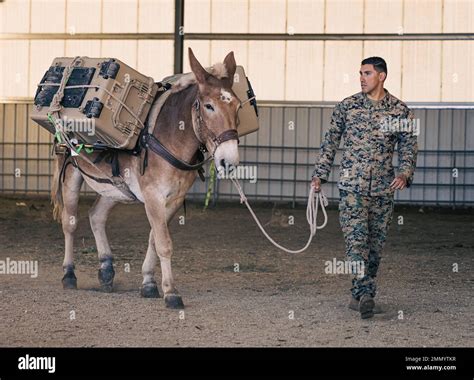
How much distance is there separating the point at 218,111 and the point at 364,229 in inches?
63.9

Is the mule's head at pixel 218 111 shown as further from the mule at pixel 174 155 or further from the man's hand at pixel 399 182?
the man's hand at pixel 399 182

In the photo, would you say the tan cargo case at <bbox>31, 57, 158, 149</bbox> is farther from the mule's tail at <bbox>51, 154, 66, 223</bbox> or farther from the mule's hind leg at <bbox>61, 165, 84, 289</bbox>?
the mule's tail at <bbox>51, 154, 66, 223</bbox>

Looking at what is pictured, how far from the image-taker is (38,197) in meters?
24.1

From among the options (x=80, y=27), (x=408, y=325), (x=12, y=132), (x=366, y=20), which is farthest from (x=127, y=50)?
(x=408, y=325)

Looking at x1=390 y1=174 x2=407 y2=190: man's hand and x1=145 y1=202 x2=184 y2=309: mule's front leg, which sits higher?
x1=390 y1=174 x2=407 y2=190: man's hand

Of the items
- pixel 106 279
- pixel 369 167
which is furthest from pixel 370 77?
pixel 106 279

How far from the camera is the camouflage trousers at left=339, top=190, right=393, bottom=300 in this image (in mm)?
7855

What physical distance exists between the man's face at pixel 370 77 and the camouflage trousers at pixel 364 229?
3.07 feet

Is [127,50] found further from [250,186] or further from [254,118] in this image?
[254,118]

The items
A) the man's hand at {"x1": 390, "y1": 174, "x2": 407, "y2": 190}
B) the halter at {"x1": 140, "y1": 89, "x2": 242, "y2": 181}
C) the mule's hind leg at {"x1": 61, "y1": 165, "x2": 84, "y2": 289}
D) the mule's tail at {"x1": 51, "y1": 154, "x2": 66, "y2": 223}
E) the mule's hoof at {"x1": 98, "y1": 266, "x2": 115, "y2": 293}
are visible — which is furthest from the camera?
the mule's tail at {"x1": 51, "y1": 154, "x2": 66, "y2": 223}

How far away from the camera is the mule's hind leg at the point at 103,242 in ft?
31.2

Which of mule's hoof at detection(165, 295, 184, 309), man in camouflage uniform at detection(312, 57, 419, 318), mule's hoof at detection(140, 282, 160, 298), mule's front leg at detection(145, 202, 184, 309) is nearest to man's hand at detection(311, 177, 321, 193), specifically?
man in camouflage uniform at detection(312, 57, 419, 318)

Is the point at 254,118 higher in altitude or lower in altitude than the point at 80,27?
lower
